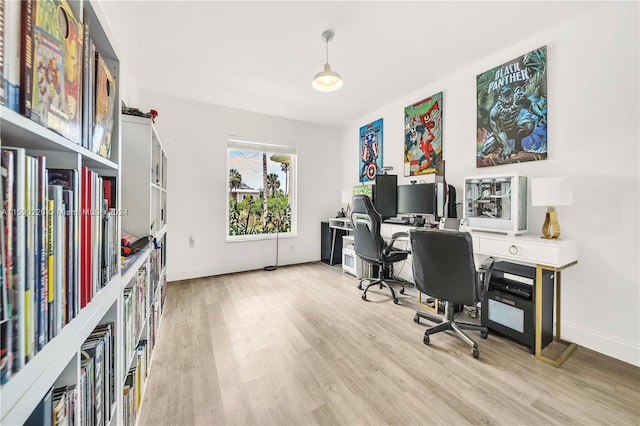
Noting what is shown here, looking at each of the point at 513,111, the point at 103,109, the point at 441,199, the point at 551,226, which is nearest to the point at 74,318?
the point at 103,109

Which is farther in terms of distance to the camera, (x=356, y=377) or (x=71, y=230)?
(x=356, y=377)

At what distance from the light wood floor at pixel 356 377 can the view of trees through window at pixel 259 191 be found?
1.95 metres

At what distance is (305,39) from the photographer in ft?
7.71

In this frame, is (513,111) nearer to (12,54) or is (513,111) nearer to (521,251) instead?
(521,251)

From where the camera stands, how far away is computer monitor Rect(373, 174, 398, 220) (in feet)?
12.0

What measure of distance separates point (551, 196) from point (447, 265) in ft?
3.17

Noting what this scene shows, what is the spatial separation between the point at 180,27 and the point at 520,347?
12.6 ft

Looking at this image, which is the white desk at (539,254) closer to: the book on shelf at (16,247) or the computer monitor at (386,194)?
the computer monitor at (386,194)

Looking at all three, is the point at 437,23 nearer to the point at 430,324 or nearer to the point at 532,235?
the point at 532,235

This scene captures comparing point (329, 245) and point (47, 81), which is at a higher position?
point (47, 81)

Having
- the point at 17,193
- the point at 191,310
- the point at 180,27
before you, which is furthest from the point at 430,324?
the point at 180,27

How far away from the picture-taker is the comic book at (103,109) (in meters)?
0.77

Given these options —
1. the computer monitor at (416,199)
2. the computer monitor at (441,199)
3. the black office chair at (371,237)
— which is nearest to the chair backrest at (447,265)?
the black office chair at (371,237)

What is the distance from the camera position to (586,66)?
2084mm
